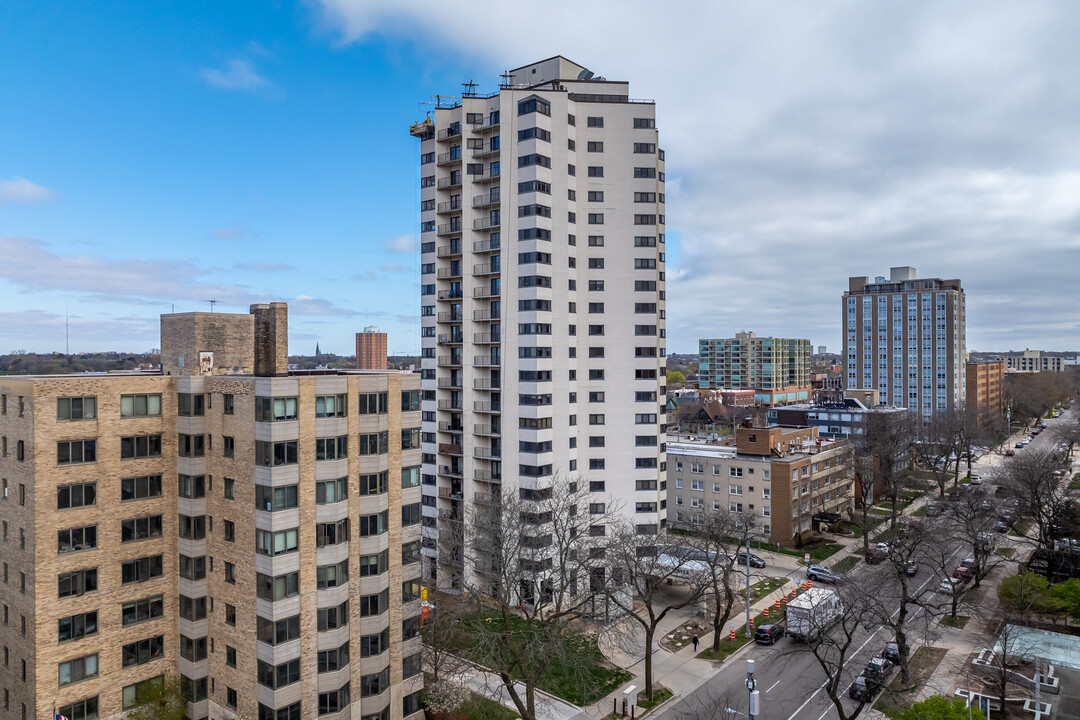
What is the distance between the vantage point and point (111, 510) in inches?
1396

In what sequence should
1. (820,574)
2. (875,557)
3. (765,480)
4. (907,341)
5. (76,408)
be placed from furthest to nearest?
1. (907,341)
2. (765,480)
3. (875,557)
4. (820,574)
5. (76,408)

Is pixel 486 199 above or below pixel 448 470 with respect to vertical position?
above

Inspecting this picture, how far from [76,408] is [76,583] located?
30.8 feet

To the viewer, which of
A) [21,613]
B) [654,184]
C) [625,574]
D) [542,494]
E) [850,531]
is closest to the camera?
[21,613]

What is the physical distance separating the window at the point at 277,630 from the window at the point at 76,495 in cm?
1144

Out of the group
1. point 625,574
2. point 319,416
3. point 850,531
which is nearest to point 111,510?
point 319,416

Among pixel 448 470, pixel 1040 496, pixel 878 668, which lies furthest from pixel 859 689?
pixel 1040 496

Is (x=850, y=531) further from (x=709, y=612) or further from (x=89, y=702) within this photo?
(x=89, y=702)

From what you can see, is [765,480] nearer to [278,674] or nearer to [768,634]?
[768,634]

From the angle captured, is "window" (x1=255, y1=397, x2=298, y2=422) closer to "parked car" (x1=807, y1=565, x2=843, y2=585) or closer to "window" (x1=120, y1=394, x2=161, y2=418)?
"window" (x1=120, y1=394, x2=161, y2=418)

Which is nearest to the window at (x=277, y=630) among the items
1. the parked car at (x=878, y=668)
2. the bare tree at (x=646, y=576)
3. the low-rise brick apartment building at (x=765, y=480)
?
the bare tree at (x=646, y=576)

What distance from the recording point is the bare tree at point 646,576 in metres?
43.4

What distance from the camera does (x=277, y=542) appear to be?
33375 mm

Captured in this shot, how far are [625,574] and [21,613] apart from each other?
128ft
